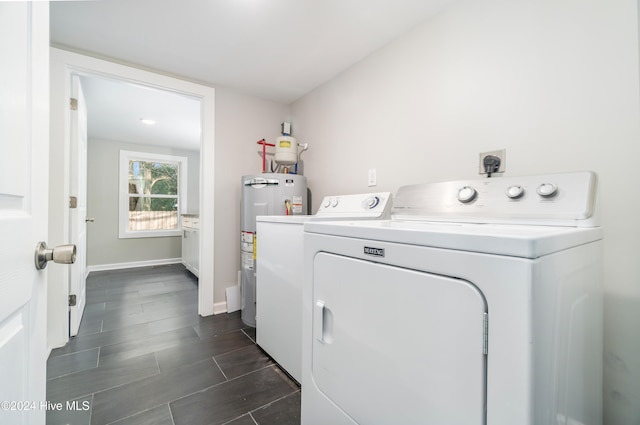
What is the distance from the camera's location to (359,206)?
177 centimetres

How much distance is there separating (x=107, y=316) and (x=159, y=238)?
2489mm

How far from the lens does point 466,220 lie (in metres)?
1.06

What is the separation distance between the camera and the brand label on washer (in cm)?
72

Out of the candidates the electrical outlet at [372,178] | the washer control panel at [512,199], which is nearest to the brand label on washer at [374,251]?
the washer control panel at [512,199]

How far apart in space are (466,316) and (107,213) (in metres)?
5.21

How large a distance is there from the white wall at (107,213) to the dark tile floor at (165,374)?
2.07 m

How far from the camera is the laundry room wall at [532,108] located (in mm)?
924

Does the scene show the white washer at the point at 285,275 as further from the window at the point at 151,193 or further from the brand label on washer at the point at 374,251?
the window at the point at 151,193

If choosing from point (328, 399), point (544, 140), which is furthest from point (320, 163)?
point (328, 399)

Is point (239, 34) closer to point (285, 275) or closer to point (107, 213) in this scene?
point (285, 275)

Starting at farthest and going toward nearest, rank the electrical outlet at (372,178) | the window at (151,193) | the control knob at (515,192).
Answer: the window at (151,193), the electrical outlet at (372,178), the control knob at (515,192)

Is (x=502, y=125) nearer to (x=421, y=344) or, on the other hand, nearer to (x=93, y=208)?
(x=421, y=344)

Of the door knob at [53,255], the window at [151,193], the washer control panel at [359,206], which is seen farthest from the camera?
the window at [151,193]

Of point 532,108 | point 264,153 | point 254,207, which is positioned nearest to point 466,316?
point 532,108
